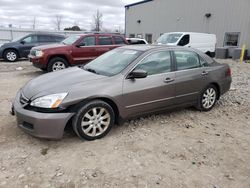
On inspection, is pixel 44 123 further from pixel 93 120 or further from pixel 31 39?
pixel 31 39

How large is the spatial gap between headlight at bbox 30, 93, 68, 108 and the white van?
9.91m

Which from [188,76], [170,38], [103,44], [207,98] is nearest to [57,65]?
[103,44]

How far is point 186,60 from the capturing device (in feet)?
14.2

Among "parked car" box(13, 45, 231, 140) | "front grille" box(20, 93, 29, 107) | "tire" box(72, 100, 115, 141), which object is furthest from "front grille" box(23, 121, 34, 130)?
"tire" box(72, 100, 115, 141)

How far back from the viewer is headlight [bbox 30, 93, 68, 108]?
3022 millimetres

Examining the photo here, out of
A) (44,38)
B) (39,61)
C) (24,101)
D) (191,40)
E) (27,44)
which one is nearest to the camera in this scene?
(24,101)

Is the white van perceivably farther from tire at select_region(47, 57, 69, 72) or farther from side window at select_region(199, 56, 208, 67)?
side window at select_region(199, 56, 208, 67)

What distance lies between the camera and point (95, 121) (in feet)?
10.9

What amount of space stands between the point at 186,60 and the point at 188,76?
1.16ft

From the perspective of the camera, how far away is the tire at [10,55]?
1141 cm

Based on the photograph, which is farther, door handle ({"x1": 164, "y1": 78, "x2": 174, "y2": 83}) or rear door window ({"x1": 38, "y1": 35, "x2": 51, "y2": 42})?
rear door window ({"x1": 38, "y1": 35, "x2": 51, "y2": 42})

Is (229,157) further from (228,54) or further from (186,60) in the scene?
(228,54)

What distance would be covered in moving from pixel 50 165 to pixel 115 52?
253 cm

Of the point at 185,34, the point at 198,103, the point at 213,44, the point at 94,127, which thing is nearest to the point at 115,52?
the point at 94,127
